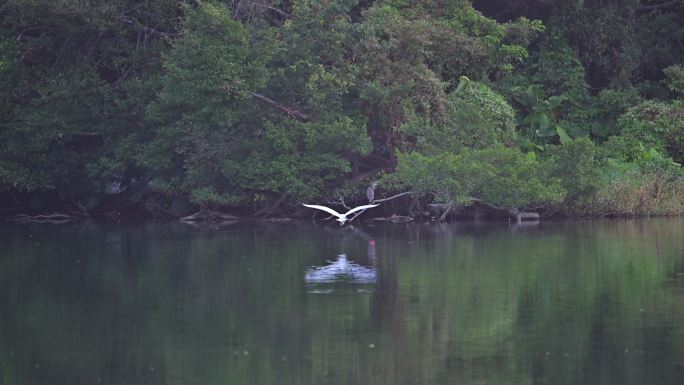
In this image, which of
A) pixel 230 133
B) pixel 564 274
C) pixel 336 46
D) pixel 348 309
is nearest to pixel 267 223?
pixel 230 133

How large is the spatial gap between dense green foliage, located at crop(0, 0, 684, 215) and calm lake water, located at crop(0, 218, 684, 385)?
4361 mm

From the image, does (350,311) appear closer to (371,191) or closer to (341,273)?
(341,273)

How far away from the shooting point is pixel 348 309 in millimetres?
12773

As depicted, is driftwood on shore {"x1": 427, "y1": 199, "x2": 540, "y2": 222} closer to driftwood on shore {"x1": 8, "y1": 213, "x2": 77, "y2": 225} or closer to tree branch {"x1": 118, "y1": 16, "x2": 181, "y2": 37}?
tree branch {"x1": 118, "y1": 16, "x2": 181, "y2": 37}

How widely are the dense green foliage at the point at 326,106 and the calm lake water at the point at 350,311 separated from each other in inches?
172

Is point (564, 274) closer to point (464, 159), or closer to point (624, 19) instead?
point (464, 159)

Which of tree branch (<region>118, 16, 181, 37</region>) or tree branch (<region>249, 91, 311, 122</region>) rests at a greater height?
tree branch (<region>118, 16, 181, 37</region>)

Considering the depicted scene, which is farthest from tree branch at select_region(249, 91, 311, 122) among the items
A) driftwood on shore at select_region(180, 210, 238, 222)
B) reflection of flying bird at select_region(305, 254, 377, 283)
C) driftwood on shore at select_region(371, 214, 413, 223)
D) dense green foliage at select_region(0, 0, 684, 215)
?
reflection of flying bird at select_region(305, 254, 377, 283)

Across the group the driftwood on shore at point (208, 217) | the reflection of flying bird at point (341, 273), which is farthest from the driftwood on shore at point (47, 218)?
the reflection of flying bird at point (341, 273)

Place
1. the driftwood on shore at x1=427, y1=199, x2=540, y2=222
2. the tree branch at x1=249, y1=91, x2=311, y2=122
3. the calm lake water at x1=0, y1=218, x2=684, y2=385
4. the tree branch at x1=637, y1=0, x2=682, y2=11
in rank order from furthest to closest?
1. the tree branch at x1=637, y1=0, x2=682, y2=11
2. the tree branch at x1=249, y1=91, x2=311, y2=122
3. the driftwood on shore at x1=427, y1=199, x2=540, y2=222
4. the calm lake water at x1=0, y1=218, x2=684, y2=385

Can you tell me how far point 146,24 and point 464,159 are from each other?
9957 mm

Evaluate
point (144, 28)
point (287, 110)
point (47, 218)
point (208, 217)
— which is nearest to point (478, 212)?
point (287, 110)

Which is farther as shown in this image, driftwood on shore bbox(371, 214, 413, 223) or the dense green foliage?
driftwood on shore bbox(371, 214, 413, 223)

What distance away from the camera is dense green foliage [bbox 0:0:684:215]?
1007 inches
